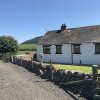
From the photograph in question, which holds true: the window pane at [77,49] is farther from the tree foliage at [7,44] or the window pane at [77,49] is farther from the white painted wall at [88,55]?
the tree foliage at [7,44]

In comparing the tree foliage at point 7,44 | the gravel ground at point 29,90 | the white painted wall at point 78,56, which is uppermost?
the tree foliage at point 7,44

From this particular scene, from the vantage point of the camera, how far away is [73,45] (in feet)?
118

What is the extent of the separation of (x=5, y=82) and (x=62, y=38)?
62.7 ft

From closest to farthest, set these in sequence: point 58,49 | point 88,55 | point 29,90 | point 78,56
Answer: point 29,90
point 88,55
point 78,56
point 58,49

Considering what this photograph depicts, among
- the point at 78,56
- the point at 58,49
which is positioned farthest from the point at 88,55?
the point at 58,49

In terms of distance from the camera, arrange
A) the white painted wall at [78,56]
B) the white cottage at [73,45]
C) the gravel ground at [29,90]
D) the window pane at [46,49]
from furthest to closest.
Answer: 1. the window pane at [46,49]
2. the white cottage at [73,45]
3. the white painted wall at [78,56]
4. the gravel ground at [29,90]

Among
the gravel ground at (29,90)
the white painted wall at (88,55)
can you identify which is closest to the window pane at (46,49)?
the white painted wall at (88,55)

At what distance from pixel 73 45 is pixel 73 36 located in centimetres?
201

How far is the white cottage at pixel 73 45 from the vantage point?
33.3 metres

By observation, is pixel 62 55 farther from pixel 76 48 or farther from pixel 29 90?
pixel 29 90

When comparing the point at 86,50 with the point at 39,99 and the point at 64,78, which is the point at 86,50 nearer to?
the point at 64,78

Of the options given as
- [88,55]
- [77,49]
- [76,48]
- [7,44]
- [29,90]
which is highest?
[7,44]

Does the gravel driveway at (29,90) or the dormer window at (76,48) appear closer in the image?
the gravel driveway at (29,90)

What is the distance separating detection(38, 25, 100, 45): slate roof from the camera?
1359 inches
